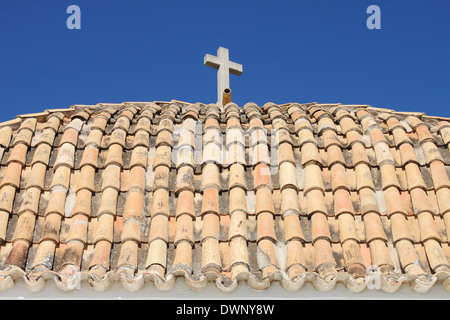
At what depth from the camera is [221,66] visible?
9180 millimetres

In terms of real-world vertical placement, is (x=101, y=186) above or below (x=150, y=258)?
above

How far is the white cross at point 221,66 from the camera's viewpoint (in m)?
9.12

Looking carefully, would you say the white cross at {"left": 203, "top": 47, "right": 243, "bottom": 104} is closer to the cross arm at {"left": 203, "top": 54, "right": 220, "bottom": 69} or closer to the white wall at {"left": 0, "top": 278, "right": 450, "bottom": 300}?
the cross arm at {"left": 203, "top": 54, "right": 220, "bottom": 69}

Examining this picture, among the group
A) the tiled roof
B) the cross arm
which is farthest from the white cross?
the tiled roof

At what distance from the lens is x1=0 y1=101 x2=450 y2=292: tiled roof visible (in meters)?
5.43

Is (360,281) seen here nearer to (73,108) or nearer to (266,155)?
(266,155)

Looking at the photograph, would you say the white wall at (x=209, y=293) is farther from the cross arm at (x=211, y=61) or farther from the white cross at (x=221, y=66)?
the cross arm at (x=211, y=61)

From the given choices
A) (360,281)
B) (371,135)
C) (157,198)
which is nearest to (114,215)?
(157,198)

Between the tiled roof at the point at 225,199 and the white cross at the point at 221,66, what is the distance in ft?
4.43

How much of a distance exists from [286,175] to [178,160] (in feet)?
3.67

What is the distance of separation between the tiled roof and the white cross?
4.43 ft

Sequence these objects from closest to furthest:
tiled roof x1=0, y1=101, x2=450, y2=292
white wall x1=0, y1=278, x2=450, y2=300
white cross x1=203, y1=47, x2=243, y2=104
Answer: white wall x1=0, y1=278, x2=450, y2=300, tiled roof x1=0, y1=101, x2=450, y2=292, white cross x1=203, y1=47, x2=243, y2=104

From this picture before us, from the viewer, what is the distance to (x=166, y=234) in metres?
5.81
